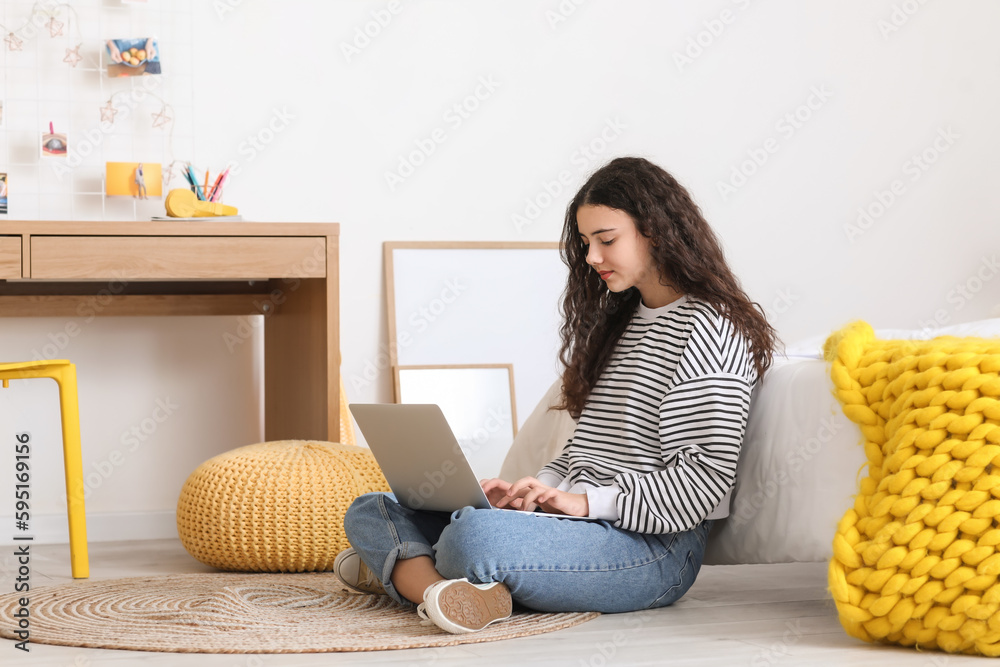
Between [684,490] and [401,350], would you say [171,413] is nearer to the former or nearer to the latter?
[401,350]

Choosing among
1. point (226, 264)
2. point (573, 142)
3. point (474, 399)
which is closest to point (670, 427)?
point (226, 264)

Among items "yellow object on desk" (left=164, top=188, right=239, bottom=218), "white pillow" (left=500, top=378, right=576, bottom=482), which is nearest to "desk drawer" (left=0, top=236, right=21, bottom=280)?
"yellow object on desk" (left=164, top=188, right=239, bottom=218)

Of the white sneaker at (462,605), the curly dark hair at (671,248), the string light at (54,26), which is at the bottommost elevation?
the white sneaker at (462,605)

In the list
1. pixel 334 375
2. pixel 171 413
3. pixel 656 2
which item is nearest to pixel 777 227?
pixel 656 2

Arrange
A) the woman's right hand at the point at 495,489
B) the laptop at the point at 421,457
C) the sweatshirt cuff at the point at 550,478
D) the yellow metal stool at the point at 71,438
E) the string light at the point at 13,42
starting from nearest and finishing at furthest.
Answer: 1. the laptop at the point at 421,457
2. the woman's right hand at the point at 495,489
3. the sweatshirt cuff at the point at 550,478
4. the yellow metal stool at the point at 71,438
5. the string light at the point at 13,42

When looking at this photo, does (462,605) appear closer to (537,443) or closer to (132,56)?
(537,443)

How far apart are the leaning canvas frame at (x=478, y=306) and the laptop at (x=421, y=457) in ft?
3.88

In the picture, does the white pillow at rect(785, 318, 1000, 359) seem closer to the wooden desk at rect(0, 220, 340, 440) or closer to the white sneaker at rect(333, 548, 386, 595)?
the white sneaker at rect(333, 548, 386, 595)

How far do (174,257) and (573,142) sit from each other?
1.28 meters

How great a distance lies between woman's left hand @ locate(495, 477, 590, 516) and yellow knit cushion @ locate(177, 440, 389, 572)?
0.64 m

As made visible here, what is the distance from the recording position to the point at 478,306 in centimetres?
291

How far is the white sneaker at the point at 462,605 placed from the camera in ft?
4.68

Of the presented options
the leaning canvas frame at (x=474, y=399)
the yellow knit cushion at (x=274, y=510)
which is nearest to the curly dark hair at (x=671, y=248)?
the yellow knit cushion at (x=274, y=510)

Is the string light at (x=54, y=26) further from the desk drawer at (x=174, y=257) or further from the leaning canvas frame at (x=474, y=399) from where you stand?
the leaning canvas frame at (x=474, y=399)
